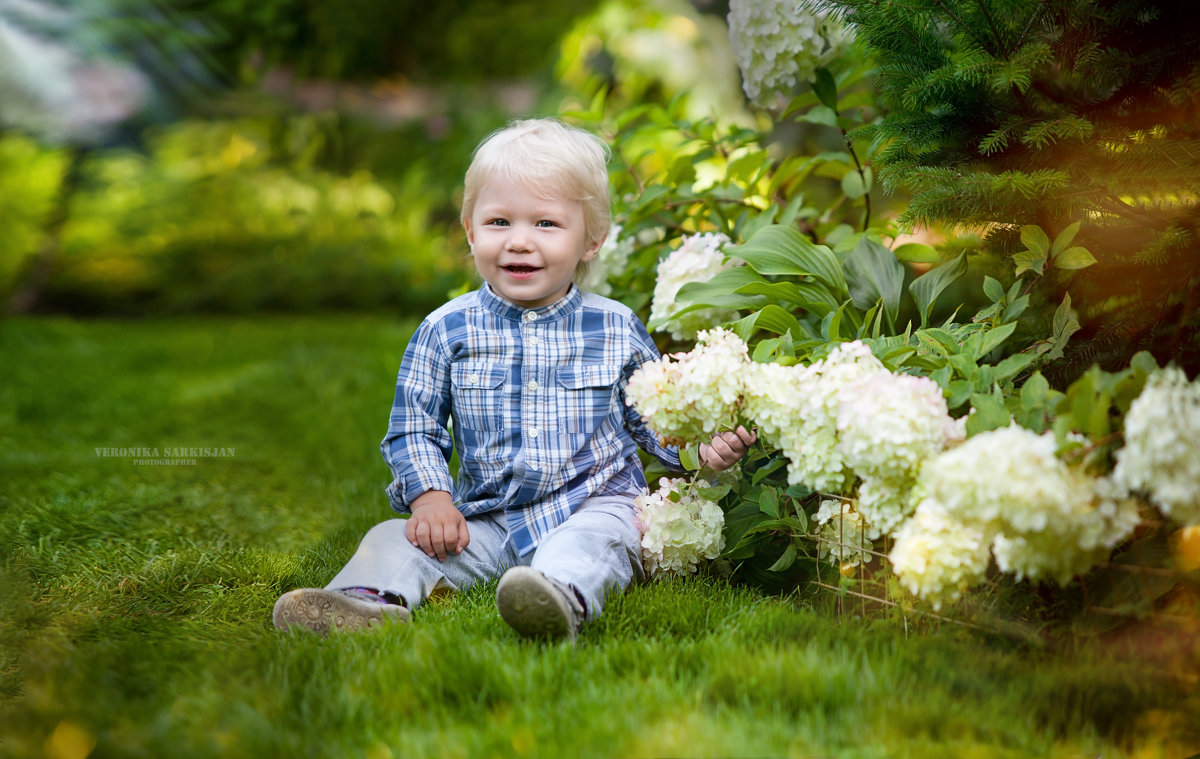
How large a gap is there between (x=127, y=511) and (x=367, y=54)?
4.62 m

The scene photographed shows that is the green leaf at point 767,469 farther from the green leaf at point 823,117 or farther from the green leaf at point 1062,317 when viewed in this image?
the green leaf at point 823,117

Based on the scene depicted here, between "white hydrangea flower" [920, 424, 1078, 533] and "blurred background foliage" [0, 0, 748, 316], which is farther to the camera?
"blurred background foliage" [0, 0, 748, 316]

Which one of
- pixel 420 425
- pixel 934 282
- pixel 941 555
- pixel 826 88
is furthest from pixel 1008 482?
pixel 826 88

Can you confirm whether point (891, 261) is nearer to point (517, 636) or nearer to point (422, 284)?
point (517, 636)

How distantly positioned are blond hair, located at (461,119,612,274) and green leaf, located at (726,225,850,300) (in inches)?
12.8

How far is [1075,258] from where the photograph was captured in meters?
1.68

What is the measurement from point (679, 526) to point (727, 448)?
0.17 meters

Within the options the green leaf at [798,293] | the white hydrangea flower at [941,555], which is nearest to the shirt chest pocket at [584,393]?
the green leaf at [798,293]

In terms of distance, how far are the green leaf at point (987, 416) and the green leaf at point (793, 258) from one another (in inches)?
24.5

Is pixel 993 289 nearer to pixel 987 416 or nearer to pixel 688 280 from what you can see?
pixel 987 416

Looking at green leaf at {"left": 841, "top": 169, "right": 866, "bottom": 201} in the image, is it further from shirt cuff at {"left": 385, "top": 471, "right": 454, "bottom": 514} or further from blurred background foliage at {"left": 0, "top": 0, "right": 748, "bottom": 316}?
blurred background foliage at {"left": 0, "top": 0, "right": 748, "bottom": 316}

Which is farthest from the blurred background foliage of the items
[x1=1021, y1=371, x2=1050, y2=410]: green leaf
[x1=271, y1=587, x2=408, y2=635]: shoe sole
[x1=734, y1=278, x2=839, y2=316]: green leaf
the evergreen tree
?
[x1=1021, y1=371, x2=1050, y2=410]: green leaf

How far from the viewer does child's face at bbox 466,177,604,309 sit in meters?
1.95

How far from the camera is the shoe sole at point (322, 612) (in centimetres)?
163
